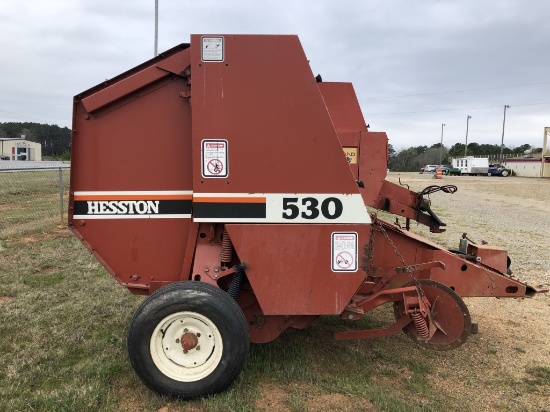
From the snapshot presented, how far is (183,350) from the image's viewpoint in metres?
3.09

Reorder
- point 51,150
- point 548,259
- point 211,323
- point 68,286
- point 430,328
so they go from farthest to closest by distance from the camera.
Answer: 1. point 51,150
2. point 548,259
3. point 68,286
4. point 430,328
5. point 211,323

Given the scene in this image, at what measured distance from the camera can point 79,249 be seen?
7.97 m

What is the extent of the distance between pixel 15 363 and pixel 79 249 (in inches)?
183

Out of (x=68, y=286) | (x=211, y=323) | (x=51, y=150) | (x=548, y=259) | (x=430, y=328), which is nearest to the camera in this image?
(x=211, y=323)

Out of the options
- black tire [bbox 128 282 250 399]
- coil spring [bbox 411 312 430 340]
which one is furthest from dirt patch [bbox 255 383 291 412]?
coil spring [bbox 411 312 430 340]

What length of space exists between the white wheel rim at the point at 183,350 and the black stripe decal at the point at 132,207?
82 cm

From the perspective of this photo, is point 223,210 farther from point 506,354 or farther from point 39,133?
point 39,133

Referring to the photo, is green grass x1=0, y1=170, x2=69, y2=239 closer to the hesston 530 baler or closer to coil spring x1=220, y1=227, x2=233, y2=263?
the hesston 530 baler

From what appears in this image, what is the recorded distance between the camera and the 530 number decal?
313cm

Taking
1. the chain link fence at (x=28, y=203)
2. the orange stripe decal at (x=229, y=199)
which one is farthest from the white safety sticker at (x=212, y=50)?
the chain link fence at (x=28, y=203)

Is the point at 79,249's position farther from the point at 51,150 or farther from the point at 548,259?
the point at 51,150

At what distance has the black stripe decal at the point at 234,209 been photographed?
123 inches

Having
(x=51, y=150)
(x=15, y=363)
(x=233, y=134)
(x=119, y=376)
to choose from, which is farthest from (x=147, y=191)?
(x=51, y=150)

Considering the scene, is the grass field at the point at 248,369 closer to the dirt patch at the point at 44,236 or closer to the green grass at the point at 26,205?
the dirt patch at the point at 44,236
